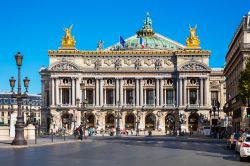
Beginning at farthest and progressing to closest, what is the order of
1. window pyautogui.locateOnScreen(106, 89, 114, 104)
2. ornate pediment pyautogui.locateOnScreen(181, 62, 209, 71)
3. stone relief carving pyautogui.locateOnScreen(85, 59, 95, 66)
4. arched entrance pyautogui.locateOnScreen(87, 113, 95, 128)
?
1. window pyautogui.locateOnScreen(106, 89, 114, 104)
2. stone relief carving pyautogui.locateOnScreen(85, 59, 95, 66)
3. arched entrance pyautogui.locateOnScreen(87, 113, 95, 128)
4. ornate pediment pyautogui.locateOnScreen(181, 62, 209, 71)

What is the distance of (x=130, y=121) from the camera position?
167375 mm

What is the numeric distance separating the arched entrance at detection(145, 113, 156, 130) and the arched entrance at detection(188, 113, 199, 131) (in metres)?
10.3

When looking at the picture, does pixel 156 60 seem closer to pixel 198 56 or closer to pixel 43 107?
pixel 198 56

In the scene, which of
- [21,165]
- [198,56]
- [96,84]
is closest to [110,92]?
[96,84]

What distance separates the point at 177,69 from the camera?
165000mm

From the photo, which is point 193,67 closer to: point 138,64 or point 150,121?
point 138,64

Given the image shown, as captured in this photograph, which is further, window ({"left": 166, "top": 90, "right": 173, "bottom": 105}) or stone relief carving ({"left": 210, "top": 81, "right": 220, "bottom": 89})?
stone relief carving ({"left": 210, "top": 81, "right": 220, "bottom": 89})

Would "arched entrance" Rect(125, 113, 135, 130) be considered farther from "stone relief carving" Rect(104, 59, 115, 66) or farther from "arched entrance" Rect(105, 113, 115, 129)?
"stone relief carving" Rect(104, 59, 115, 66)

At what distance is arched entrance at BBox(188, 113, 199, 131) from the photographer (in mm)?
162375

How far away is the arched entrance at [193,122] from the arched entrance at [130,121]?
640 inches

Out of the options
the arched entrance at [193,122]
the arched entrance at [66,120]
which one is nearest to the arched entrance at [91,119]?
the arched entrance at [66,120]

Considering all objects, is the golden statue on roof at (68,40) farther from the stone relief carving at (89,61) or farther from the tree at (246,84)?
the tree at (246,84)

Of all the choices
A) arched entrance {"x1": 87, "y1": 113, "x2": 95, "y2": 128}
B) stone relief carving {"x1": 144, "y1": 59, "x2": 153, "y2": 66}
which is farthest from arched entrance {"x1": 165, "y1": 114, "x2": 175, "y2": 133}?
arched entrance {"x1": 87, "y1": 113, "x2": 95, "y2": 128}

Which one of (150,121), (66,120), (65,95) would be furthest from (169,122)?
(65,95)
